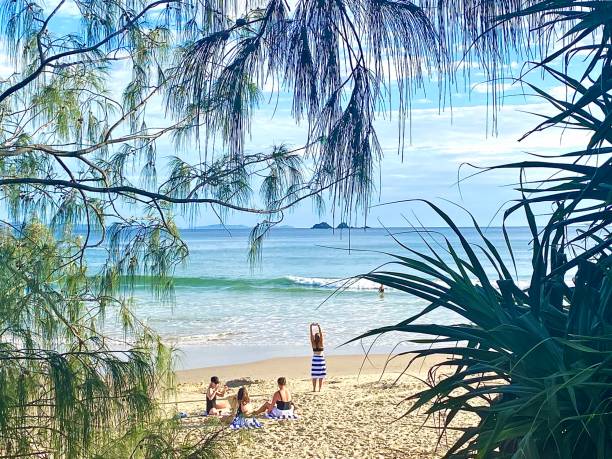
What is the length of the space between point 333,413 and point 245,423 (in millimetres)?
1362

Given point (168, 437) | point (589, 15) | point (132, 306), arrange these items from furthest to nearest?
point (132, 306), point (168, 437), point (589, 15)

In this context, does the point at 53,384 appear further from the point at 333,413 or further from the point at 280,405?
the point at 333,413

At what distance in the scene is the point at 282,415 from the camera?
320 inches

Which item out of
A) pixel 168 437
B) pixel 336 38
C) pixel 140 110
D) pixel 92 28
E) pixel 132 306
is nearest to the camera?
pixel 336 38

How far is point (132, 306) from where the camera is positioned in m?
3.43

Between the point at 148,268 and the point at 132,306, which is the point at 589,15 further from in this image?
the point at 132,306

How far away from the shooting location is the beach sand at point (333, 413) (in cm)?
679

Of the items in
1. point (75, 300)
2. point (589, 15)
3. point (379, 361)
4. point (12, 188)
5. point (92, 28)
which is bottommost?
point (379, 361)

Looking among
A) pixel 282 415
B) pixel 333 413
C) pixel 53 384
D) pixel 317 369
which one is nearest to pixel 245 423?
→ pixel 282 415

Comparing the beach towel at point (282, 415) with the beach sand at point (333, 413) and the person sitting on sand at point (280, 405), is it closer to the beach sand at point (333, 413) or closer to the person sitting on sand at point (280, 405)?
the person sitting on sand at point (280, 405)

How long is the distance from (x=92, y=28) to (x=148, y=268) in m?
0.96

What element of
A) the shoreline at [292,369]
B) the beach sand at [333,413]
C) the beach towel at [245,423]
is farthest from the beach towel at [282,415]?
the shoreline at [292,369]

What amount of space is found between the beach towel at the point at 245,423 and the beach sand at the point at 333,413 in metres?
0.09

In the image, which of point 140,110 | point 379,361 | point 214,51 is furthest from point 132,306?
point 379,361
